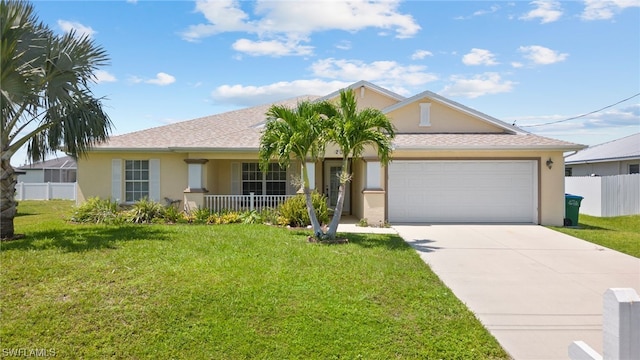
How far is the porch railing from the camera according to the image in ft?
51.0

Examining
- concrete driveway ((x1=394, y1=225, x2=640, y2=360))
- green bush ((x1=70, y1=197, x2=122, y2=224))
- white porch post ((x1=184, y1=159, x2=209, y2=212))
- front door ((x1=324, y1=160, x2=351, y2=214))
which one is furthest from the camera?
front door ((x1=324, y1=160, x2=351, y2=214))

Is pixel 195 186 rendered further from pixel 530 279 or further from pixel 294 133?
pixel 530 279

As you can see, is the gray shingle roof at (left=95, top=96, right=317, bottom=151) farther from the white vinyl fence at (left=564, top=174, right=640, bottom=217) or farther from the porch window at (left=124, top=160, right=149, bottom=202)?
the white vinyl fence at (left=564, top=174, right=640, bottom=217)

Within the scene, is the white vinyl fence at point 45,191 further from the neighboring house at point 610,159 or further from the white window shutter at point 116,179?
the neighboring house at point 610,159

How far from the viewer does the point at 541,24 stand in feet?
46.2

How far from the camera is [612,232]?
44.5ft

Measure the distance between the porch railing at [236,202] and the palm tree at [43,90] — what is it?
527 cm

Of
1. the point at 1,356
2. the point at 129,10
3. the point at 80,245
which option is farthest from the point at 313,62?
the point at 1,356

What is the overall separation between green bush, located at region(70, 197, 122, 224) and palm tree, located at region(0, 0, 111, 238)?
132 inches

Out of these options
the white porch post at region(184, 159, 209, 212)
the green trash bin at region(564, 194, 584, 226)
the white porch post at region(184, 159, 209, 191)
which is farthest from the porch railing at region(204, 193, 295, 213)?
the green trash bin at region(564, 194, 584, 226)

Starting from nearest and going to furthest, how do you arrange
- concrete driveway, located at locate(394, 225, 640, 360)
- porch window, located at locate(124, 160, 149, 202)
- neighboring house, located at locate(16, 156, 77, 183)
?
1. concrete driveway, located at locate(394, 225, 640, 360)
2. porch window, located at locate(124, 160, 149, 202)
3. neighboring house, located at locate(16, 156, 77, 183)

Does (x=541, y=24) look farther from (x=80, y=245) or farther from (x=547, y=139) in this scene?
(x=80, y=245)

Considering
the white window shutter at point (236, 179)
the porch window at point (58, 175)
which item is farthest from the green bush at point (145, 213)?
the porch window at point (58, 175)

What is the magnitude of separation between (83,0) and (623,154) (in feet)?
85.1
